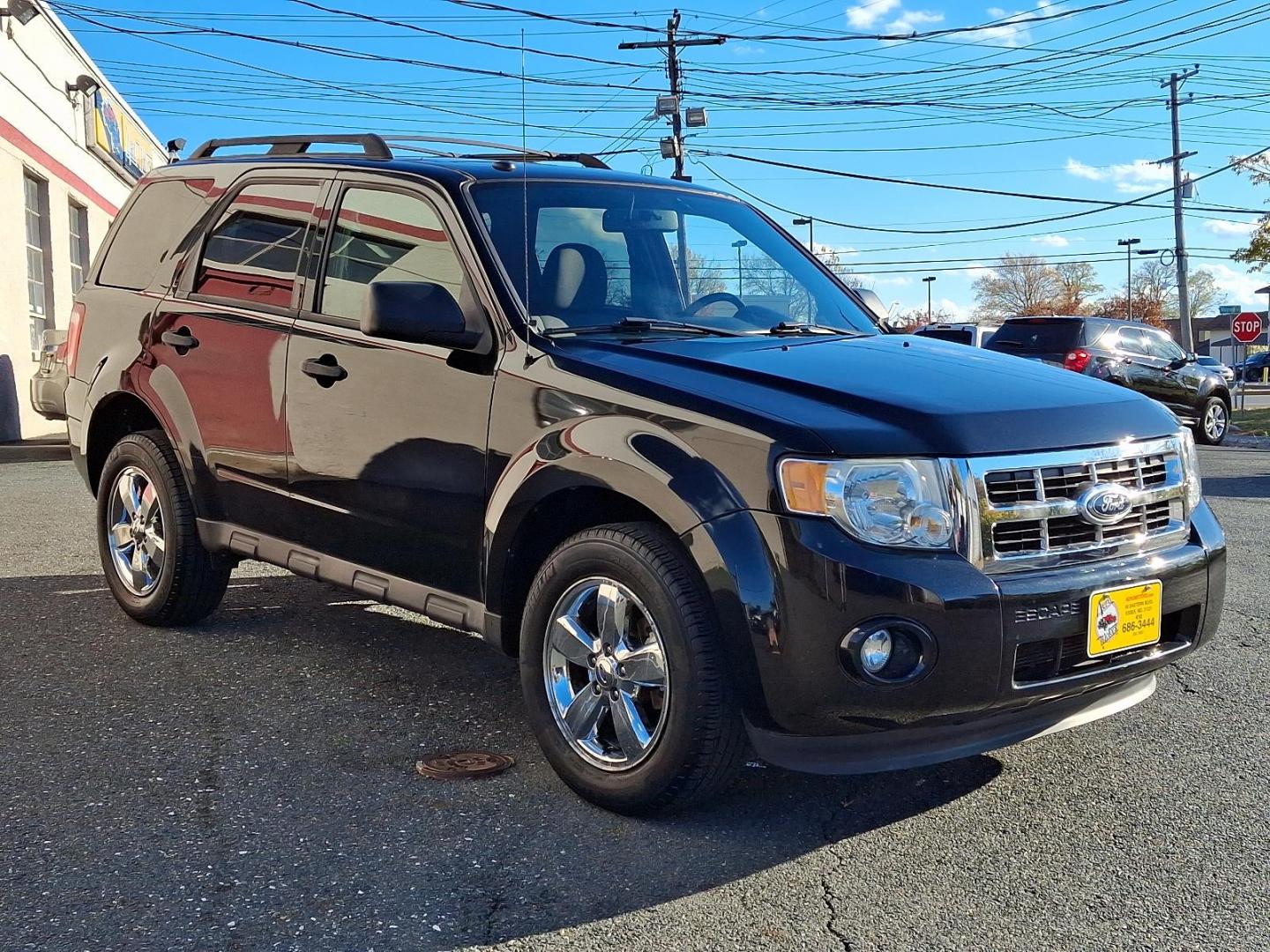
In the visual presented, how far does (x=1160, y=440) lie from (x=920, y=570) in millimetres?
996

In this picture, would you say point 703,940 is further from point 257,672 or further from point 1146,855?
point 257,672

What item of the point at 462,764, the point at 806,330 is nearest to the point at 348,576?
the point at 462,764

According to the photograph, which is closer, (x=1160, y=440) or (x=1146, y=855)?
(x=1146, y=855)

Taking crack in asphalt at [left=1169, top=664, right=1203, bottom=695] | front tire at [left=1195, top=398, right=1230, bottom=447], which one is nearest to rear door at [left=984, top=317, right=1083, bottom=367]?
front tire at [left=1195, top=398, right=1230, bottom=447]

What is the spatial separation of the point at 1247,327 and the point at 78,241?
77.6 ft

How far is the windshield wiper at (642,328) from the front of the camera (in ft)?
13.5

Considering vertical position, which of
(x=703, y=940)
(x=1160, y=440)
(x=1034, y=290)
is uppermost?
(x=1034, y=290)

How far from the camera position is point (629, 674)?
3.54 metres

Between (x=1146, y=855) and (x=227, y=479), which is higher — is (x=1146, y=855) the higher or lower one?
the lower one

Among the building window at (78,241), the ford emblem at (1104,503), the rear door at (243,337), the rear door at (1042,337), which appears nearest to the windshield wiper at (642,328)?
the rear door at (243,337)

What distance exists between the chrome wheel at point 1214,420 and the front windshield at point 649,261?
16689 mm

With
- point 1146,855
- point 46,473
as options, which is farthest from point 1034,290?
point 1146,855

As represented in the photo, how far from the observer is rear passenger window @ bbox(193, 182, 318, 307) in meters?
4.92

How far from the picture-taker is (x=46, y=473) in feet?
42.2
